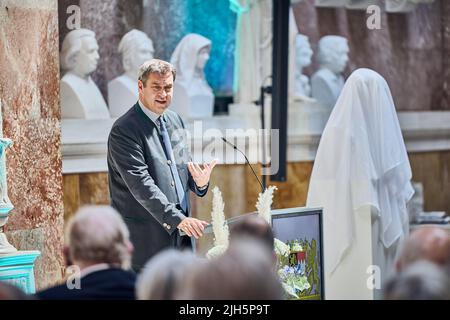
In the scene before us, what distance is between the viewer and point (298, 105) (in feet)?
26.3

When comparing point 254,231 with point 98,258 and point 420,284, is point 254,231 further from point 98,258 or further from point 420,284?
point 420,284

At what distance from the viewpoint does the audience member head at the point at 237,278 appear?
3.00 metres

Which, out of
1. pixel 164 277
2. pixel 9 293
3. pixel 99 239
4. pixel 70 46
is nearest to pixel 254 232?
pixel 99 239

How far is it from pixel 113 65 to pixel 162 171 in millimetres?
1763

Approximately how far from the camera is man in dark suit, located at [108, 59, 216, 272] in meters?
5.35

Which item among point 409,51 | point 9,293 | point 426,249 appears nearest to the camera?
point 9,293

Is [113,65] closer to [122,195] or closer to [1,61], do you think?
[1,61]

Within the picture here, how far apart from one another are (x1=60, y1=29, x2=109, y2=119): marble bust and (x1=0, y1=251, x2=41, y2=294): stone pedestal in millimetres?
1130

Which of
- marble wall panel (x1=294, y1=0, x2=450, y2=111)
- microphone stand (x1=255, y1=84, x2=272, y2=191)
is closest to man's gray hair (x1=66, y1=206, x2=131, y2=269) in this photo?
microphone stand (x1=255, y1=84, x2=272, y2=191)

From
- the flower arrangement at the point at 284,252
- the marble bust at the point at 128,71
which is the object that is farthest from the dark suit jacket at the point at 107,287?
the marble bust at the point at 128,71

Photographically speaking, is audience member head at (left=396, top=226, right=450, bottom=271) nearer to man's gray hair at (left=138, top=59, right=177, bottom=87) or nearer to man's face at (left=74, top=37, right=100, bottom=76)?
man's gray hair at (left=138, top=59, right=177, bottom=87)

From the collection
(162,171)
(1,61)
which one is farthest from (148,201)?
(1,61)

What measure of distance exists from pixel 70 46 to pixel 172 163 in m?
1.49

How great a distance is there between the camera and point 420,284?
3035 millimetres
